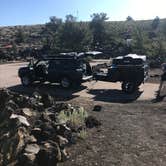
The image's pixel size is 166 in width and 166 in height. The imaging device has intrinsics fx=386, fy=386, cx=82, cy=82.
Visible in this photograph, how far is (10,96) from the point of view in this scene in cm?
1331

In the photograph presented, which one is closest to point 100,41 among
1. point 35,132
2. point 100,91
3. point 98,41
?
point 98,41

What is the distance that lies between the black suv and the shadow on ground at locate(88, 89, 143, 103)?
116cm

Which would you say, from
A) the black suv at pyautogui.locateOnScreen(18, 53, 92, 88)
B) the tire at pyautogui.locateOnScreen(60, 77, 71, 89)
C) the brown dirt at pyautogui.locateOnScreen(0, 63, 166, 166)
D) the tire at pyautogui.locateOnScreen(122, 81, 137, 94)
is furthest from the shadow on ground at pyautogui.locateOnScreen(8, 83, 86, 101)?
the tire at pyautogui.locateOnScreen(122, 81, 137, 94)

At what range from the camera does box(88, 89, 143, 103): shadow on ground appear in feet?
59.5

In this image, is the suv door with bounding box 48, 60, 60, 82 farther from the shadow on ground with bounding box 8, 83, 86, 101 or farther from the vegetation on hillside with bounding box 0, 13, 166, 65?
the vegetation on hillside with bounding box 0, 13, 166, 65

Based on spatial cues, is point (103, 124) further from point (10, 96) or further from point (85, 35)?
point (85, 35)

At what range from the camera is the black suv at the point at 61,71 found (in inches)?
817

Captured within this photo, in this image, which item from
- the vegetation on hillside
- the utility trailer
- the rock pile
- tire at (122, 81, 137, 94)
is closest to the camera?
the rock pile

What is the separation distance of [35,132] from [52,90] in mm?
11952

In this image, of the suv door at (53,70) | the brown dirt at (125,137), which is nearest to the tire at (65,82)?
the suv door at (53,70)

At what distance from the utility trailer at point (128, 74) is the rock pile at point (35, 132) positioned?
747 centimetres

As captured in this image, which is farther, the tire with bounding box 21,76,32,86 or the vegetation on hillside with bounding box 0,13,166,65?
the vegetation on hillside with bounding box 0,13,166,65

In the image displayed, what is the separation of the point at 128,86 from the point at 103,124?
28.2ft

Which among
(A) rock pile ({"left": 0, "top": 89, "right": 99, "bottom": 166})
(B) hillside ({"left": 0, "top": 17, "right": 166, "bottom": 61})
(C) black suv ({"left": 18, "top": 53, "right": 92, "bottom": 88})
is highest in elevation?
(A) rock pile ({"left": 0, "top": 89, "right": 99, "bottom": 166})
